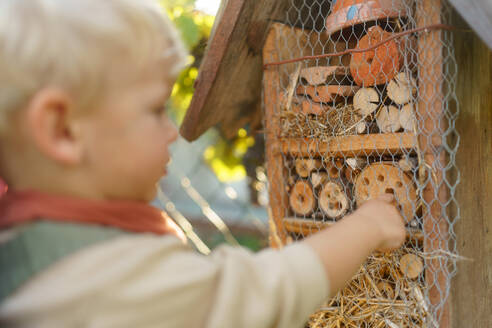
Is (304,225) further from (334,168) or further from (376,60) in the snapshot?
(376,60)

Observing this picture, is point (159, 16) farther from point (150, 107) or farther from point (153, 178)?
point (153, 178)

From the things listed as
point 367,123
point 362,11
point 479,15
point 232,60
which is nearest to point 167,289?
point 479,15

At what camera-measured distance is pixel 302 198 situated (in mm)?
1685

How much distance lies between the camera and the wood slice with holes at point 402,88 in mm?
1275

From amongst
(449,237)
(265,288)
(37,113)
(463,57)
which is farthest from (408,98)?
(37,113)

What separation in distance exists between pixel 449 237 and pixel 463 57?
46 cm

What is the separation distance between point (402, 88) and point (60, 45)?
924mm

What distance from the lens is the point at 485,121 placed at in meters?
1.30

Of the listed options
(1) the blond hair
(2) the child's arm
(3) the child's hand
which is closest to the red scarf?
(1) the blond hair

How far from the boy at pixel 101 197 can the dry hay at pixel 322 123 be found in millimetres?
726

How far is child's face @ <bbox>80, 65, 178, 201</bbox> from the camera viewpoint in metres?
0.71

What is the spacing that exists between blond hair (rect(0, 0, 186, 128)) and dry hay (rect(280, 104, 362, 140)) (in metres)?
0.86

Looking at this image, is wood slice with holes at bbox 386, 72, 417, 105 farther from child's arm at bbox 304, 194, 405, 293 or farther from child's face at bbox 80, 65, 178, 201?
child's face at bbox 80, 65, 178, 201

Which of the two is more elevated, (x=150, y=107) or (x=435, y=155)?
(x=150, y=107)
